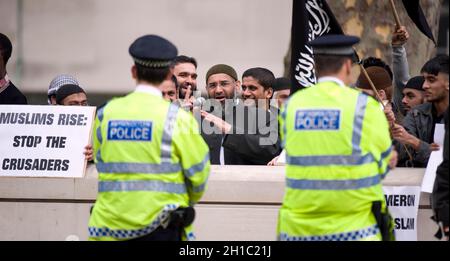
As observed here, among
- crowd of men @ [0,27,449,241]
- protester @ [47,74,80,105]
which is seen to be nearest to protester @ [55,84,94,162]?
crowd of men @ [0,27,449,241]

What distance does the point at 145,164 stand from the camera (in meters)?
6.79

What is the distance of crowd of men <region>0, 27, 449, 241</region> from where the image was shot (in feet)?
28.2

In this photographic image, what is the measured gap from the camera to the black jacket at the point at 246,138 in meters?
8.95

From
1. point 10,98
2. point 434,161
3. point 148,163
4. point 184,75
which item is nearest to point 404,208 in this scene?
Answer: point 434,161

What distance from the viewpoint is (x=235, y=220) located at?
28.1 ft

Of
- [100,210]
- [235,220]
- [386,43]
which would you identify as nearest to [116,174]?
[100,210]

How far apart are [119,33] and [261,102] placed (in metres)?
6.73

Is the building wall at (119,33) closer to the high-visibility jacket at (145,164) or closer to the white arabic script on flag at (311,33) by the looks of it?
the white arabic script on flag at (311,33)

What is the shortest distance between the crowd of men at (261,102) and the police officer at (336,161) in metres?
1.03

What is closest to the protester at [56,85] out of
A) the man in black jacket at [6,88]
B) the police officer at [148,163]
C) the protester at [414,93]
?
the man in black jacket at [6,88]

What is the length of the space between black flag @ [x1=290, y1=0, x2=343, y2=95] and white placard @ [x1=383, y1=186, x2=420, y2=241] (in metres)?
1.10

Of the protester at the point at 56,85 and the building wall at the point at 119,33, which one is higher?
the protester at the point at 56,85
